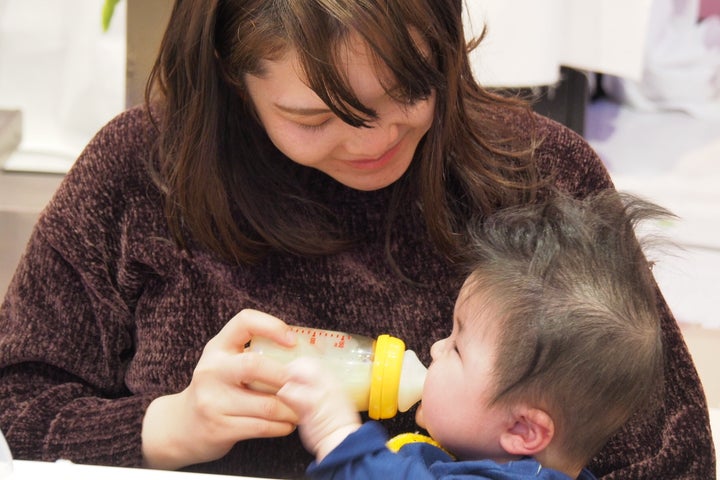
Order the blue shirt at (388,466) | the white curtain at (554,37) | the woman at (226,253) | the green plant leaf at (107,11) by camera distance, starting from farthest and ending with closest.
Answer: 1. the green plant leaf at (107,11)
2. the white curtain at (554,37)
3. the woman at (226,253)
4. the blue shirt at (388,466)

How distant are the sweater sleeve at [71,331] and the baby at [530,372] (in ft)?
1.08

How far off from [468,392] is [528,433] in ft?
0.26

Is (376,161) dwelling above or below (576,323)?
above

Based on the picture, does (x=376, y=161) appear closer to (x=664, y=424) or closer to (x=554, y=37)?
(x=664, y=424)

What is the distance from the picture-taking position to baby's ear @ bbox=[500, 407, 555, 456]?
1.06m

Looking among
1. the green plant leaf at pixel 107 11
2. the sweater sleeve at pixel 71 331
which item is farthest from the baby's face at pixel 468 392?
the green plant leaf at pixel 107 11

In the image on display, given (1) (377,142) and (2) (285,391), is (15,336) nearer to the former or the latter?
(2) (285,391)

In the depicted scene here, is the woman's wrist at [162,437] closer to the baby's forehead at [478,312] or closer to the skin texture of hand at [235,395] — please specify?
the skin texture of hand at [235,395]

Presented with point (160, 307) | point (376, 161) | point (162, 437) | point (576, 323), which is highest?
point (376, 161)

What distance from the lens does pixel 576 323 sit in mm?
1043

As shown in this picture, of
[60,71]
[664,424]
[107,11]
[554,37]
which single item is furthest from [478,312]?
[60,71]

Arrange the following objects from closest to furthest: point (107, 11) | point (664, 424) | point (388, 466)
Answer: point (388, 466), point (664, 424), point (107, 11)

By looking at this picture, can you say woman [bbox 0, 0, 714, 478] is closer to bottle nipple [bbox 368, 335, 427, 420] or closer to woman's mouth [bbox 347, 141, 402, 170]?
woman's mouth [bbox 347, 141, 402, 170]

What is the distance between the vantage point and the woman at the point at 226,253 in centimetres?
124
